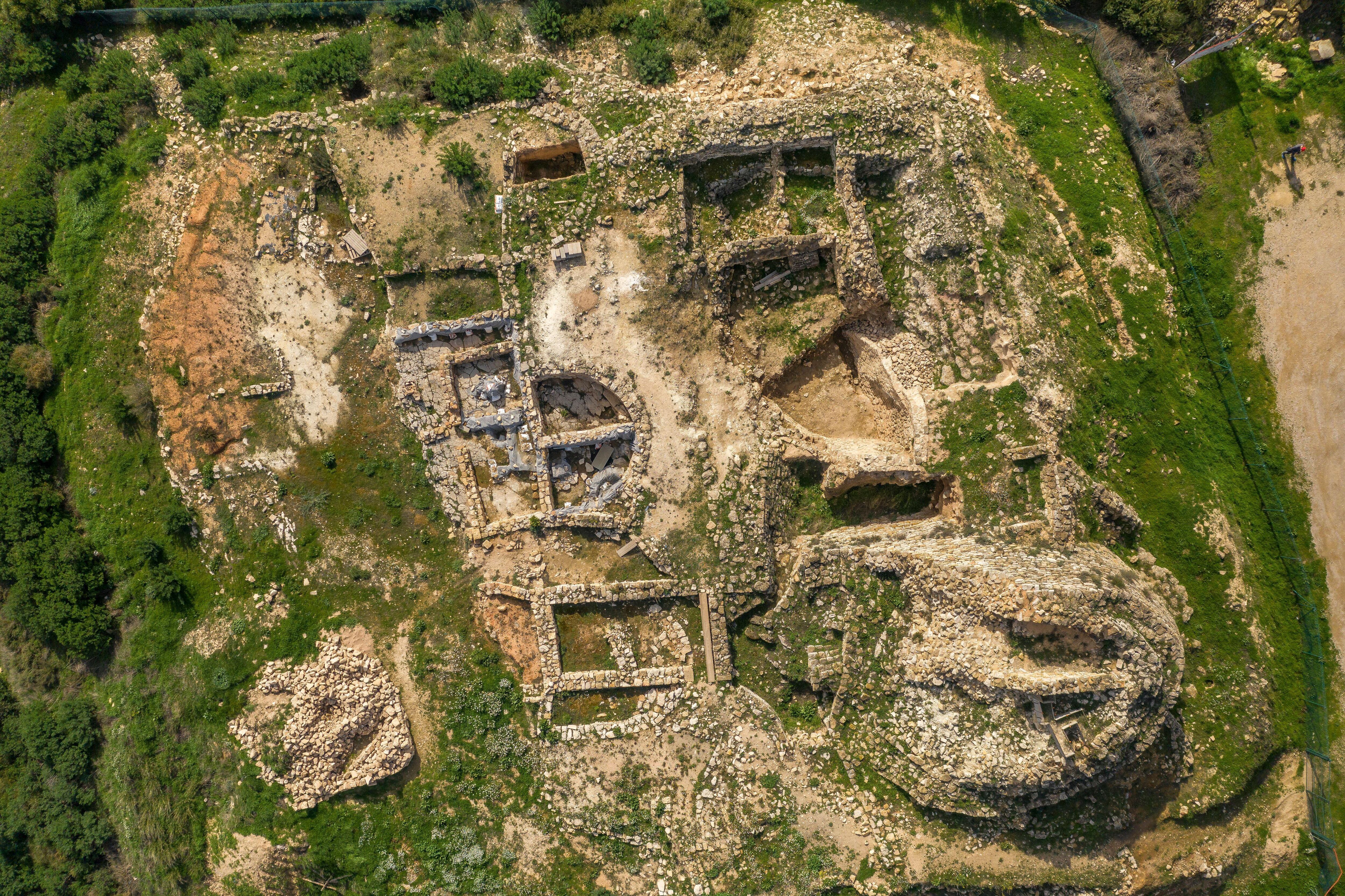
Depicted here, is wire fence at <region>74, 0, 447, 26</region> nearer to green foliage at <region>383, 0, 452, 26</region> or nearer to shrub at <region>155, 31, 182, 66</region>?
green foliage at <region>383, 0, 452, 26</region>

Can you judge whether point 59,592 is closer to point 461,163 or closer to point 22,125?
point 22,125

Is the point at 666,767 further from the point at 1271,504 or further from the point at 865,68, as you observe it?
the point at 865,68

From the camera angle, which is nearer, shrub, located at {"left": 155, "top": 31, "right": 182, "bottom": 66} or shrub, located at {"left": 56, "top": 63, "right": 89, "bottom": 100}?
shrub, located at {"left": 155, "top": 31, "right": 182, "bottom": 66}

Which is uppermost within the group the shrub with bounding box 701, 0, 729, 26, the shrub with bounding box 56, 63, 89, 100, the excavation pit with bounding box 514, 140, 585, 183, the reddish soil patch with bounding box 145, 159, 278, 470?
the shrub with bounding box 56, 63, 89, 100

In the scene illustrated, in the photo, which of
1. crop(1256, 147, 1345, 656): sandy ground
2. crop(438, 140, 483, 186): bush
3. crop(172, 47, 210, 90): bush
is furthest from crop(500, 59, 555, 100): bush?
crop(1256, 147, 1345, 656): sandy ground

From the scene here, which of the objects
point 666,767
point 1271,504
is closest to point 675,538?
point 666,767
